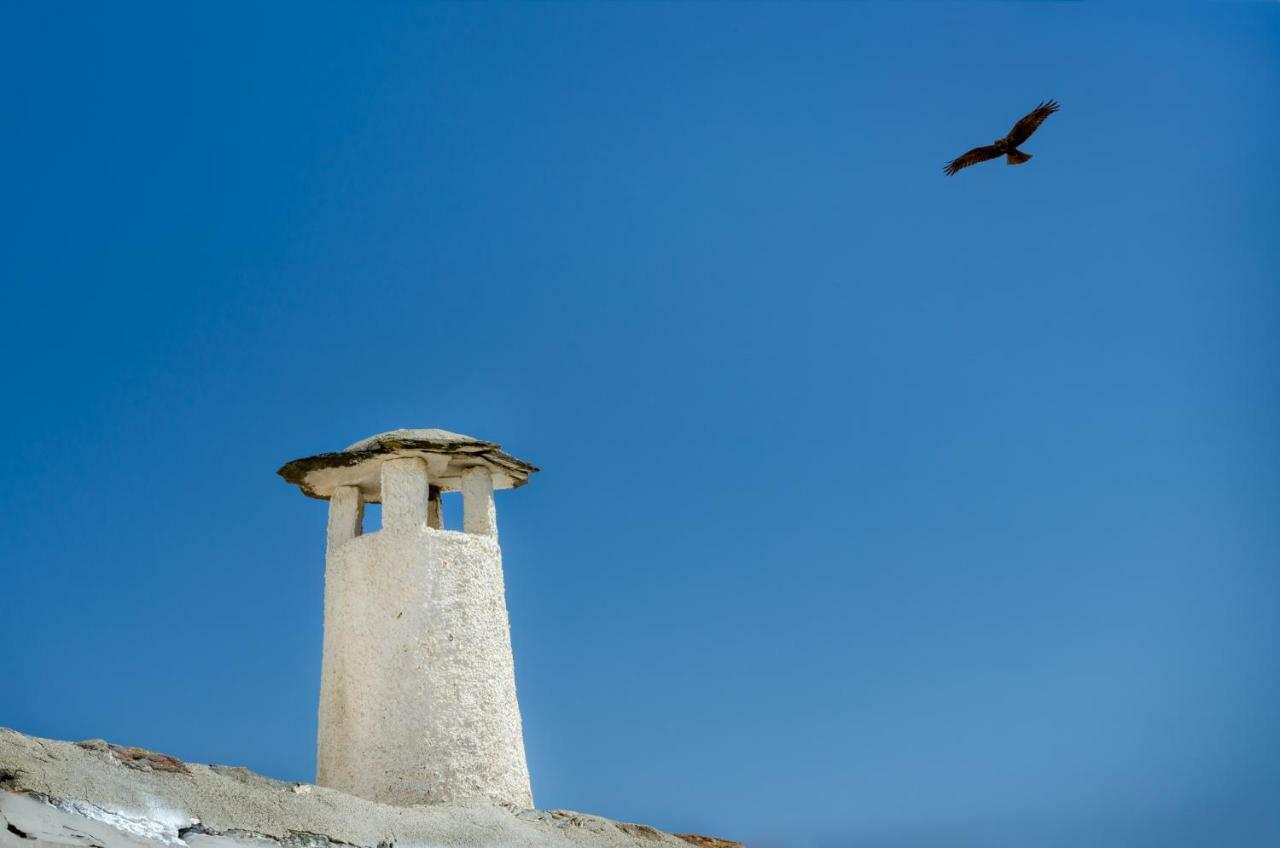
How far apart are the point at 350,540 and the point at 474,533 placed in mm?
1530

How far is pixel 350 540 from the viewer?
16.5m

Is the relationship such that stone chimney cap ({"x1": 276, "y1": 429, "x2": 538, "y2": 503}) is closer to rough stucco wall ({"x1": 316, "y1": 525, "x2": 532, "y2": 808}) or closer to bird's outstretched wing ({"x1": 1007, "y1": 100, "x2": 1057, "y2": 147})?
rough stucco wall ({"x1": 316, "y1": 525, "x2": 532, "y2": 808})

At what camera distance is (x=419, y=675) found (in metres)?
15.4

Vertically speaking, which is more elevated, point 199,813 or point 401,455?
point 401,455

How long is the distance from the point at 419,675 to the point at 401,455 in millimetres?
2775

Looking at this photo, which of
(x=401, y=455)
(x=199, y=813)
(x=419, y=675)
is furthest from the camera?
(x=401, y=455)

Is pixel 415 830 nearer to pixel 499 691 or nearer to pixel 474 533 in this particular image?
pixel 499 691

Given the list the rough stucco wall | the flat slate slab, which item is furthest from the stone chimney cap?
the flat slate slab

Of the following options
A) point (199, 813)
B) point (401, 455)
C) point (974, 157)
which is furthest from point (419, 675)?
point (974, 157)

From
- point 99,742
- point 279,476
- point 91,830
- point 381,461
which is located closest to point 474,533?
point 381,461

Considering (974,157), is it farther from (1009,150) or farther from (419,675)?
(419,675)

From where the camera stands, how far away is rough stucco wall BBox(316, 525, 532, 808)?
15156 mm

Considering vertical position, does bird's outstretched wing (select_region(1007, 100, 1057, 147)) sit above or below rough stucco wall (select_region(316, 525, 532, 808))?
above

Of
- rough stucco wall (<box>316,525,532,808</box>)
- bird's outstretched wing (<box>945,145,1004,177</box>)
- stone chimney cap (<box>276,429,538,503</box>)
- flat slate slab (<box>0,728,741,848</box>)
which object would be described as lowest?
flat slate slab (<box>0,728,741,848</box>)
